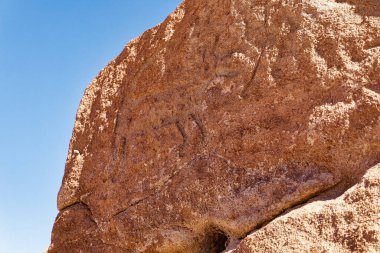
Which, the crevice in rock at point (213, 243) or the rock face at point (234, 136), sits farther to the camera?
the crevice in rock at point (213, 243)

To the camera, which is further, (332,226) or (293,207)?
(293,207)

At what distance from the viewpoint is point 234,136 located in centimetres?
251

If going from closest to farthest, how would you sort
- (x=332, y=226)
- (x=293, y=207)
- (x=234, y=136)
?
(x=332, y=226) → (x=293, y=207) → (x=234, y=136)

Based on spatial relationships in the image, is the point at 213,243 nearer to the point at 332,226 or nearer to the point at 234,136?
the point at 234,136

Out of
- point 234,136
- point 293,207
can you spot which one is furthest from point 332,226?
point 234,136

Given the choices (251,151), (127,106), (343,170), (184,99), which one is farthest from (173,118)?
(343,170)

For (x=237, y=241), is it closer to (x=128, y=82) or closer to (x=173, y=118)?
(x=173, y=118)

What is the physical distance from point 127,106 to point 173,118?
1.18ft

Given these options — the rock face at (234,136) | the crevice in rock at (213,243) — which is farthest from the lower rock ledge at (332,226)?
the crevice in rock at (213,243)

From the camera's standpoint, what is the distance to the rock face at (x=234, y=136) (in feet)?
6.95

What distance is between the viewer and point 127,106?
3102 millimetres

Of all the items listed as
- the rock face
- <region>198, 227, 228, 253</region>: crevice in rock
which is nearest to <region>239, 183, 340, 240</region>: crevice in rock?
the rock face

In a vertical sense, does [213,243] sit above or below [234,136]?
below

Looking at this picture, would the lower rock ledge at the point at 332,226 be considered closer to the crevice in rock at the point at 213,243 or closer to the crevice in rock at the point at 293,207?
the crevice in rock at the point at 293,207
